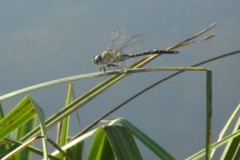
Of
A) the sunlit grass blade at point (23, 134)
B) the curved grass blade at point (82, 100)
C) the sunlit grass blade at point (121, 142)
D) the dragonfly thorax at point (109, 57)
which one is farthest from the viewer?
the dragonfly thorax at point (109, 57)

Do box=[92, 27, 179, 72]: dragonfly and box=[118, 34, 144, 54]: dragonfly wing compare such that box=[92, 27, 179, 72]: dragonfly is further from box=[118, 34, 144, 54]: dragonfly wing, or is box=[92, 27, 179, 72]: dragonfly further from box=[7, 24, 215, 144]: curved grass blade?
box=[7, 24, 215, 144]: curved grass blade

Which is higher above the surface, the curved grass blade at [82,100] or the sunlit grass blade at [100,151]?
the curved grass blade at [82,100]

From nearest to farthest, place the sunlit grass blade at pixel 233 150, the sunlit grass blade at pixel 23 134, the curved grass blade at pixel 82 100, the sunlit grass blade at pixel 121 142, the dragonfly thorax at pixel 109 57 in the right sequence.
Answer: the sunlit grass blade at pixel 121 142
the curved grass blade at pixel 82 100
the sunlit grass blade at pixel 233 150
the sunlit grass blade at pixel 23 134
the dragonfly thorax at pixel 109 57

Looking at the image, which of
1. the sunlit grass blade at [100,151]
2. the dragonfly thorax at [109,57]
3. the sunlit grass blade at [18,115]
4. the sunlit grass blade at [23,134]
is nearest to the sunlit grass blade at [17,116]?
the sunlit grass blade at [18,115]

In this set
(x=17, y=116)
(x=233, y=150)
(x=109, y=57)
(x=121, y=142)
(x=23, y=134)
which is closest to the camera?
(x=121, y=142)

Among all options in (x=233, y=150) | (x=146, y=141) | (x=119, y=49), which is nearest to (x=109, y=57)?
(x=119, y=49)

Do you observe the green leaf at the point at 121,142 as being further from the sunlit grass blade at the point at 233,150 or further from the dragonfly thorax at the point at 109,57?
the dragonfly thorax at the point at 109,57

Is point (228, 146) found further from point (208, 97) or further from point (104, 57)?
point (104, 57)

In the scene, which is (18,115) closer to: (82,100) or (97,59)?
(82,100)
